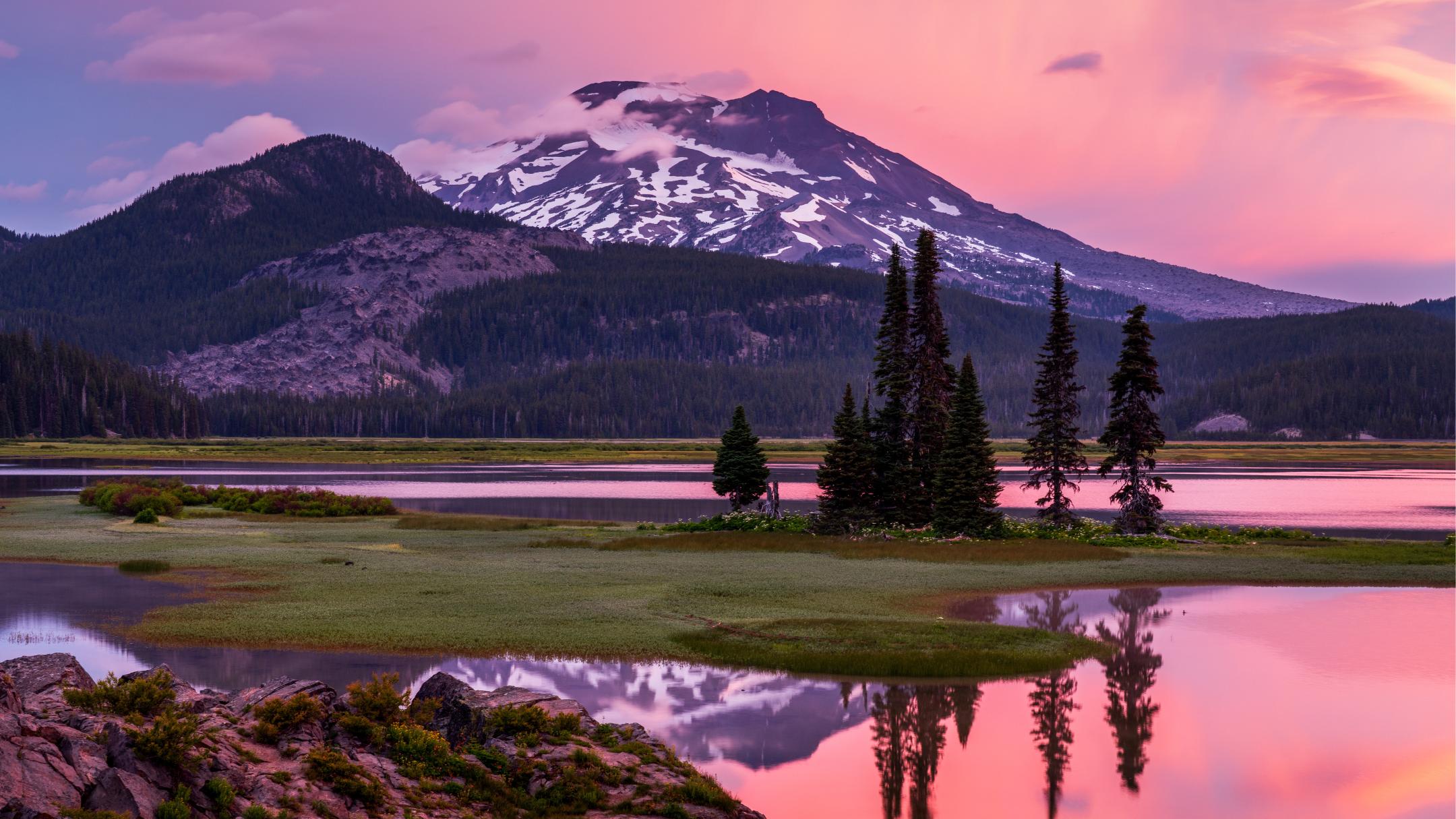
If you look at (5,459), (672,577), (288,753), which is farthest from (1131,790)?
(5,459)

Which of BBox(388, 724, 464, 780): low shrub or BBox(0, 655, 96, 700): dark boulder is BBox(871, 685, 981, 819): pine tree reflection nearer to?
BBox(388, 724, 464, 780): low shrub

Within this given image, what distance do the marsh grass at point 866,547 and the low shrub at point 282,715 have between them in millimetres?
37736

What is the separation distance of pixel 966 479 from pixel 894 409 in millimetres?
8538

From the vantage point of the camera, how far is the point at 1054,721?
25391 mm

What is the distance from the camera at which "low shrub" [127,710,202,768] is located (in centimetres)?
1502

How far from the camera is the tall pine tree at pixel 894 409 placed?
6569 centimetres

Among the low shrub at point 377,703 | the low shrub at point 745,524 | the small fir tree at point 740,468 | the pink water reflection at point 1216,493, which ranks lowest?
the pink water reflection at point 1216,493

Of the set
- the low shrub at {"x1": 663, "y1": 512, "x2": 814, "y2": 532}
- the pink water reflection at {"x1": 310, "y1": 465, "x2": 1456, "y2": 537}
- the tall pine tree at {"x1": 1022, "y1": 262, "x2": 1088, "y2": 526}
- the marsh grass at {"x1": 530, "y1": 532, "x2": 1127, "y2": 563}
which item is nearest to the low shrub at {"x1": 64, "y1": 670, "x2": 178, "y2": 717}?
the marsh grass at {"x1": 530, "y1": 532, "x2": 1127, "y2": 563}

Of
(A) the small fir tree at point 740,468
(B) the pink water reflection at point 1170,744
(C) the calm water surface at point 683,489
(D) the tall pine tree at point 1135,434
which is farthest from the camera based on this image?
(C) the calm water surface at point 683,489

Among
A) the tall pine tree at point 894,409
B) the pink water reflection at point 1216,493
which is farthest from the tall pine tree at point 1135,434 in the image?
the pink water reflection at point 1216,493

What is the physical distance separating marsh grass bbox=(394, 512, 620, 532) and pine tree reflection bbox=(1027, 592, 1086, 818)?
36880 millimetres

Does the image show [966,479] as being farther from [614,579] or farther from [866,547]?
[614,579]

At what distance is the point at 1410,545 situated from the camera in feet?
187

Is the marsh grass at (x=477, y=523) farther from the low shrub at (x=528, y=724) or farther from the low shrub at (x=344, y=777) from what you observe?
the low shrub at (x=344, y=777)
